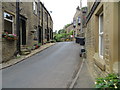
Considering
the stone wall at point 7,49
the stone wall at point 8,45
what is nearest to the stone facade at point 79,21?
the stone wall at point 8,45

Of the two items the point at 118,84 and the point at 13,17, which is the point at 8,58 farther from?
the point at 118,84

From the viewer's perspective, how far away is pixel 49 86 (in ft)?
14.7

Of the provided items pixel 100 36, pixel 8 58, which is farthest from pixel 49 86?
pixel 8 58

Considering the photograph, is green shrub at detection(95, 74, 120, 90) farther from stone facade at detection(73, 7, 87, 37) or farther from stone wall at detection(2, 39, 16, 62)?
stone facade at detection(73, 7, 87, 37)

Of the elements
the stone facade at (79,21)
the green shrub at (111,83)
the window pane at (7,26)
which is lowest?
the green shrub at (111,83)

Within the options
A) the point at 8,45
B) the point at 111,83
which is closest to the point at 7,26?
the point at 8,45

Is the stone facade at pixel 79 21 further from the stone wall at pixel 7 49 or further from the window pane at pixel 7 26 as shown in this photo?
the stone wall at pixel 7 49

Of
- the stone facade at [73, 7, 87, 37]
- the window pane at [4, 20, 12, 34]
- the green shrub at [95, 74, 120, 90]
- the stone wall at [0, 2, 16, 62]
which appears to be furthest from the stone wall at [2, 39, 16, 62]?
the stone facade at [73, 7, 87, 37]

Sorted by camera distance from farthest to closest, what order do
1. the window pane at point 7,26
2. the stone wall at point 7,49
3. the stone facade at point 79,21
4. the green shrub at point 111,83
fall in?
the stone facade at point 79,21
the window pane at point 7,26
the stone wall at point 7,49
the green shrub at point 111,83

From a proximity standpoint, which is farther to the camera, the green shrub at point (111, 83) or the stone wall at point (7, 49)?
the stone wall at point (7, 49)

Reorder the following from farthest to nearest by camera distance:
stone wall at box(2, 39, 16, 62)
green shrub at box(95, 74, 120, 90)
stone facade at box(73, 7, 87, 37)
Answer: stone facade at box(73, 7, 87, 37), stone wall at box(2, 39, 16, 62), green shrub at box(95, 74, 120, 90)

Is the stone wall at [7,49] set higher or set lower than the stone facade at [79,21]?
lower

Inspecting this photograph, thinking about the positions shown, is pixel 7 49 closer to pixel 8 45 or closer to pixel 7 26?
pixel 8 45

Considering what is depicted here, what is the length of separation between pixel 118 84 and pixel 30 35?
13.3m
